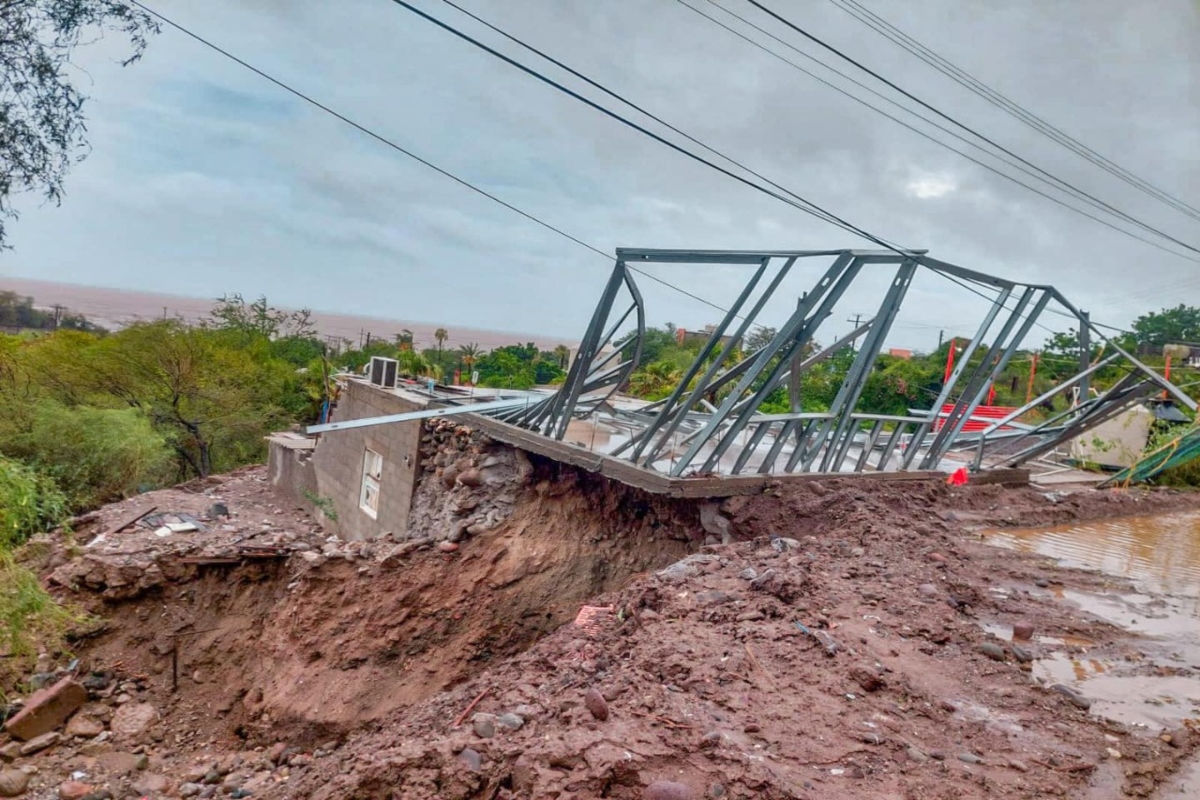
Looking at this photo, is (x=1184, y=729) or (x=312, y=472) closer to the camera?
(x=1184, y=729)

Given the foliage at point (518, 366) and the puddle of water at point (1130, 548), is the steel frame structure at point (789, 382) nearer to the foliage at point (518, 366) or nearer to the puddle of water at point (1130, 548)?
the puddle of water at point (1130, 548)

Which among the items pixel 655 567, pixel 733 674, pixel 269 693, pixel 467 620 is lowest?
pixel 269 693

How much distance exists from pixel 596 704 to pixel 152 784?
653 cm

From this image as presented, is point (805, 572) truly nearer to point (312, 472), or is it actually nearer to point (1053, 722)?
point (1053, 722)

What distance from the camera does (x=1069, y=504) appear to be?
8625 mm

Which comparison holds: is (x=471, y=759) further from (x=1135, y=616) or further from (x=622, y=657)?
(x=1135, y=616)

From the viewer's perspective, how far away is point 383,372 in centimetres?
1228

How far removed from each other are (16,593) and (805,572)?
24.0 ft

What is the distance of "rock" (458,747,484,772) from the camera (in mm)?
3018

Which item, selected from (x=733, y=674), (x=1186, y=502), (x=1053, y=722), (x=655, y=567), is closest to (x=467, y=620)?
(x=655, y=567)

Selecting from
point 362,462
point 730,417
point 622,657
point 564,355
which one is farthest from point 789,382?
point 564,355

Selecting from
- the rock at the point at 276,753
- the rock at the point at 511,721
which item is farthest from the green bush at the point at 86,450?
the rock at the point at 511,721

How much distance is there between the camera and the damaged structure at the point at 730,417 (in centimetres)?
685

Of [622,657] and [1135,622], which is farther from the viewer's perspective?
[1135,622]
